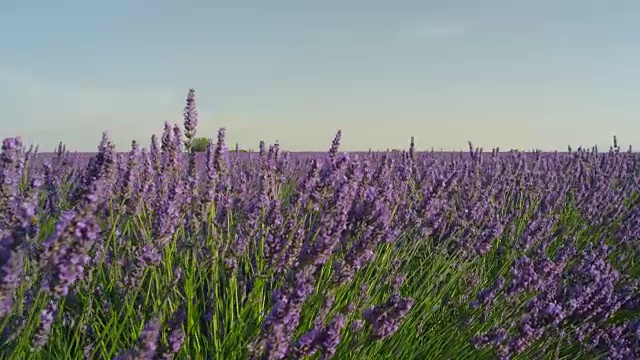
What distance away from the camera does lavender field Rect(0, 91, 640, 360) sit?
5.00 ft

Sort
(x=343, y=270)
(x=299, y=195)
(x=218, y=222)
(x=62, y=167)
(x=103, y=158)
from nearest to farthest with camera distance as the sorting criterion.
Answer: (x=103, y=158) < (x=343, y=270) < (x=299, y=195) < (x=218, y=222) < (x=62, y=167)

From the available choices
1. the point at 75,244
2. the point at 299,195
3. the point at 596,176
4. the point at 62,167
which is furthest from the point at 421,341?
the point at 596,176

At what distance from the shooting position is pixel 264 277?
82.1 inches

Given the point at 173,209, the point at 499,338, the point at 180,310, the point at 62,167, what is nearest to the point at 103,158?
the point at 173,209

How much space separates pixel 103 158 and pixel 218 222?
959 millimetres

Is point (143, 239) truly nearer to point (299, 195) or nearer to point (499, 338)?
point (299, 195)

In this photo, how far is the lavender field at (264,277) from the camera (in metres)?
1.52

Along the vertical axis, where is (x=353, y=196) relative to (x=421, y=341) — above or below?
above

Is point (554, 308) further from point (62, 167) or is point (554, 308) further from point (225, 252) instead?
point (62, 167)

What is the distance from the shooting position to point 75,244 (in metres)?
1.23

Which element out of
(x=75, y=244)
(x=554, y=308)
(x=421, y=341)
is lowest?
(x=421, y=341)

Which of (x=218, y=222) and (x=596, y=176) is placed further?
(x=596, y=176)

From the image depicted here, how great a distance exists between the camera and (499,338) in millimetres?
2188

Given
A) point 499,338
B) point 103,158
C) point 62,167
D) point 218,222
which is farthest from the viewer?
point 62,167
